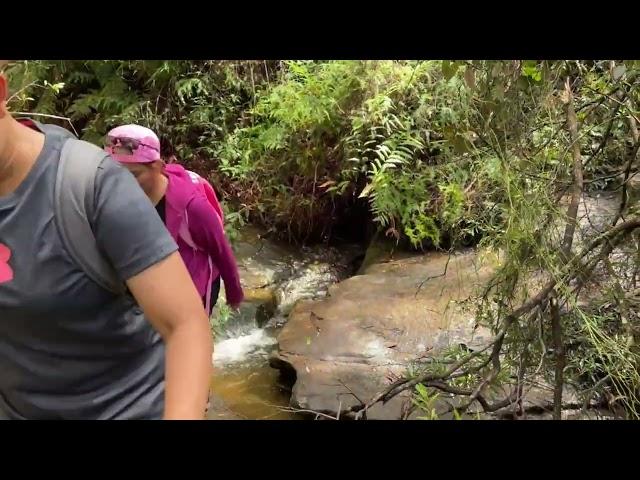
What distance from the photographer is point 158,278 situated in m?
0.94

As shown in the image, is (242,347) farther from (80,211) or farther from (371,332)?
(80,211)

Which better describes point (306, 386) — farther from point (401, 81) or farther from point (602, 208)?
point (401, 81)

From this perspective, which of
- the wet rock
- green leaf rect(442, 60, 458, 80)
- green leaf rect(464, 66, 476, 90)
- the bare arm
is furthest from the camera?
the wet rock

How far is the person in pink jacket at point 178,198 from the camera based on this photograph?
204 cm

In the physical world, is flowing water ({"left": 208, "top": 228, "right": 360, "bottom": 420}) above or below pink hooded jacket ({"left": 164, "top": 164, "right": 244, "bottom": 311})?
below

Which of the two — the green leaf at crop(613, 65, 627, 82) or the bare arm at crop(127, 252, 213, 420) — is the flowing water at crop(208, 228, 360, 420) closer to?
the green leaf at crop(613, 65, 627, 82)

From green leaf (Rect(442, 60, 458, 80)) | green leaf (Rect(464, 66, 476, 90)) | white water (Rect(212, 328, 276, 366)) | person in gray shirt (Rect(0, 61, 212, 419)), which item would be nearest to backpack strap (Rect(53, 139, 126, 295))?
person in gray shirt (Rect(0, 61, 212, 419))

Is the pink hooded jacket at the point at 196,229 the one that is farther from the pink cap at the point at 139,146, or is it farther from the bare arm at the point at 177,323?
the bare arm at the point at 177,323

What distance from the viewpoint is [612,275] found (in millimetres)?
2174

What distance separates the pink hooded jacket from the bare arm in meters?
1.09

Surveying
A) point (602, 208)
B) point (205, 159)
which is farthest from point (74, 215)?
point (205, 159)

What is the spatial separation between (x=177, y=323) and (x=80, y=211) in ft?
0.82

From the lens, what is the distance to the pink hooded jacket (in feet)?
6.73
